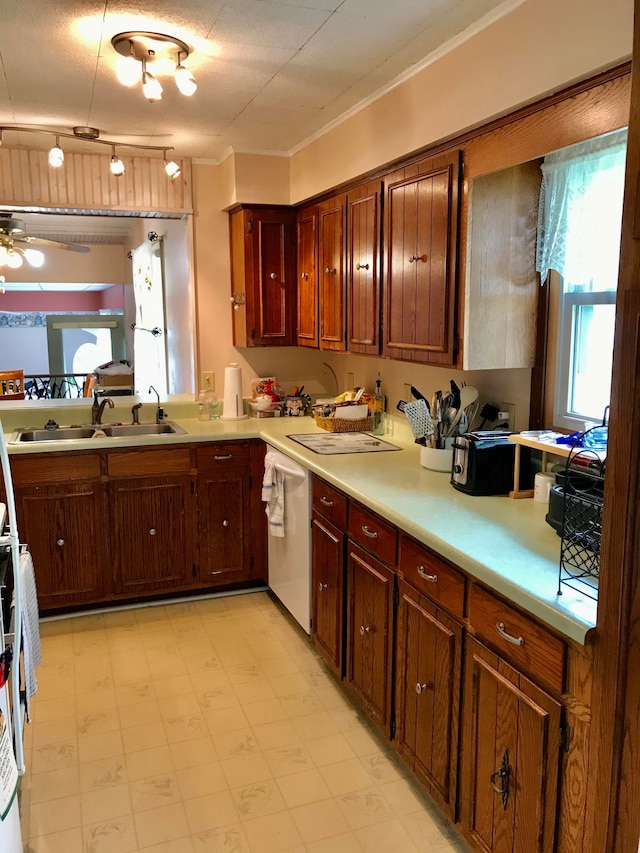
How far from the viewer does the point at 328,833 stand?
1996 mm

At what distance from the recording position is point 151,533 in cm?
346

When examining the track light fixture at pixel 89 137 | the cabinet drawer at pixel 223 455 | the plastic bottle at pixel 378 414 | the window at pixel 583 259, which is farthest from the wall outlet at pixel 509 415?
the track light fixture at pixel 89 137

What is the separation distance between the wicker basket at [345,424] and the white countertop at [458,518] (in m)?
0.19

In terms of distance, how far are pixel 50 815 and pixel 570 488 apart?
1798 mm

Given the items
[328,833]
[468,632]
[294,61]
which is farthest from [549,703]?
[294,61]

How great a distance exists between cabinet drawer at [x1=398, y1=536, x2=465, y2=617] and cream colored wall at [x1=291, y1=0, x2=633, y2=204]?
1342 millimetres

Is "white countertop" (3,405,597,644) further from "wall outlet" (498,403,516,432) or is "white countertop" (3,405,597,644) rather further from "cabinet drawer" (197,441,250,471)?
"wall outlet" (498,403,516,432)

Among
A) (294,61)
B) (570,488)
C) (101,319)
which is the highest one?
(294,61)

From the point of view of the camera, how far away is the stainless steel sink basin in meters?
3.74

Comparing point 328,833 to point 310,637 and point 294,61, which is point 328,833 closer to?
point 310,637

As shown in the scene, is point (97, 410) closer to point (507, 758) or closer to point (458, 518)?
point (458, 518)

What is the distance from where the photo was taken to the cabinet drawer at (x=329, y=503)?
256cm

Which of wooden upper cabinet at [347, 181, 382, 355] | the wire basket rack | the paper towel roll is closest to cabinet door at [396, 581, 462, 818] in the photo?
the wire basket rack


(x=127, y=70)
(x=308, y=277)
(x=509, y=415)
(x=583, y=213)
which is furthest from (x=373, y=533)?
(x=308, y=277)
